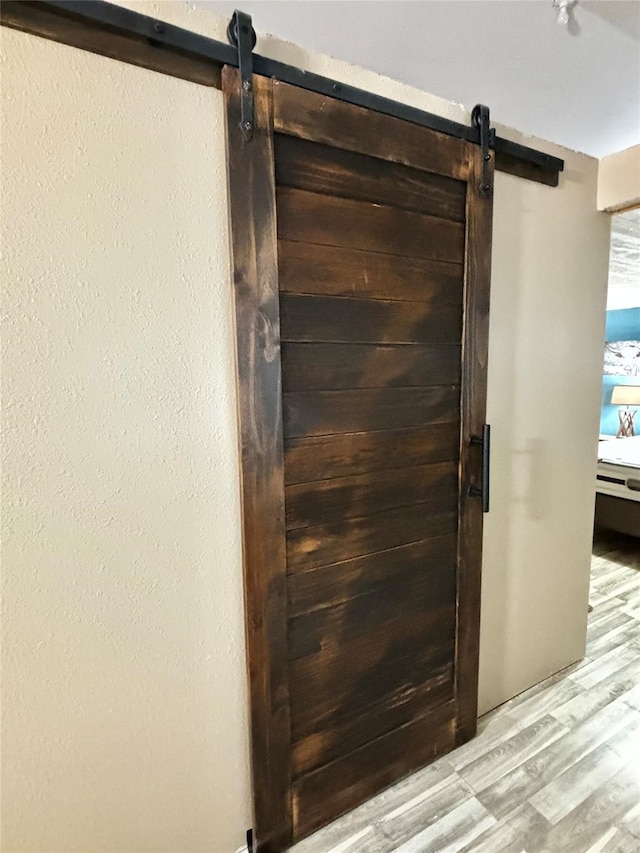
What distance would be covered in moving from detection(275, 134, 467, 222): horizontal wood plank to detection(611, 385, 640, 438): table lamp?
521cm

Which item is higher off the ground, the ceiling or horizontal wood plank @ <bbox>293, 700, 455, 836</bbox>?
the ceiling

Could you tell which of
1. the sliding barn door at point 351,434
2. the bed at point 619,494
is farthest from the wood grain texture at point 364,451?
the bed at point 619,494

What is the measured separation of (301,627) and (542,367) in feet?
4.32

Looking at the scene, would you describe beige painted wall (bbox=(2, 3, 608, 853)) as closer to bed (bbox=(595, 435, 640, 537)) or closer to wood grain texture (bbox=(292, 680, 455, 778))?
wood grain texture (bbox=(292, 680, 455, 778))

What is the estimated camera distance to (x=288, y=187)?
3.67 ft

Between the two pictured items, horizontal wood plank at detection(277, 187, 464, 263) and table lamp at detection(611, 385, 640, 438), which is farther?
table lamp at detection(611, 385, 640, 438)

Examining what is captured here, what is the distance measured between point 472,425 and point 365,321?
0.54m

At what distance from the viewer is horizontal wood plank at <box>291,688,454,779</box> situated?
1336 mm

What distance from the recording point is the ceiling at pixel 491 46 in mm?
1085

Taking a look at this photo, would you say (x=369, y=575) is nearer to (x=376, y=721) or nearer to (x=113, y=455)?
(x=376, y=721)

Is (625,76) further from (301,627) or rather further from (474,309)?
(301,627)

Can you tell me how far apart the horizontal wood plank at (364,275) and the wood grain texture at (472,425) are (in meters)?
0.08

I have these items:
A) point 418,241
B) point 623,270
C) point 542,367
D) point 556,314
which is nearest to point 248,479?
point 418,241

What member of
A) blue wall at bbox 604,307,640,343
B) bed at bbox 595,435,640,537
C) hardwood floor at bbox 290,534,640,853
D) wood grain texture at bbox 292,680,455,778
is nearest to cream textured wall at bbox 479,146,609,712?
hardwood floor at bbox 290,534,640,853
